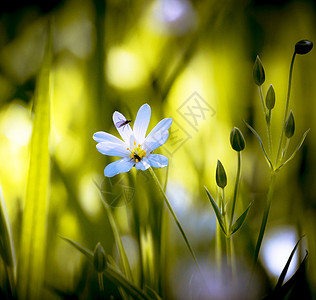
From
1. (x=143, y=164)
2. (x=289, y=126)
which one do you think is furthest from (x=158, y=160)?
(x=289, y=126)

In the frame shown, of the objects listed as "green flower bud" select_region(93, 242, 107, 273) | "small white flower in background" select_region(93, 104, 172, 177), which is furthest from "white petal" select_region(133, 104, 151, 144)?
"green flower bud" select_region(93, 242, 107, 273)

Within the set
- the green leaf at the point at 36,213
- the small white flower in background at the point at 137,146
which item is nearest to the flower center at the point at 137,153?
the small white flower in background at the point at 137,146

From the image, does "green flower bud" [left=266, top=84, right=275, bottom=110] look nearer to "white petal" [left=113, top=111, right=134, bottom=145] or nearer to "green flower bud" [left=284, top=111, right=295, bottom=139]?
"green flower bud" [left=284, top=111, right=295, bottom=139]

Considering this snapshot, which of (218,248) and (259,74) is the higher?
(259,74)

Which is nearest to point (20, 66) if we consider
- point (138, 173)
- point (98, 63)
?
point (98, 63)

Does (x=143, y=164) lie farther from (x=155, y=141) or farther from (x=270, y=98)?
(x=270, y=98)

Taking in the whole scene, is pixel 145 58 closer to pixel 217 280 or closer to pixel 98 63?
pixel 98 63

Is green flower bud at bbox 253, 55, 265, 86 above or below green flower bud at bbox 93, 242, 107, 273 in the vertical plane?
above
